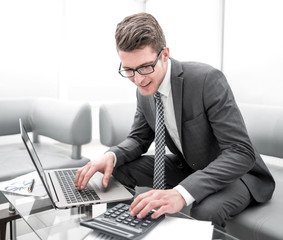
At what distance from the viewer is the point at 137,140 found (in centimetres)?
145

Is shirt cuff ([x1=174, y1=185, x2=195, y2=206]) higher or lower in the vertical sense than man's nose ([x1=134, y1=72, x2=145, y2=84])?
lower

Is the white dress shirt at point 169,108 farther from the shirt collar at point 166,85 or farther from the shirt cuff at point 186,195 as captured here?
the shirt cuff at point 186,195

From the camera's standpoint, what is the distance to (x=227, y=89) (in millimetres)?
1130

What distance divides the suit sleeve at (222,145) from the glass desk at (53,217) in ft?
0.44

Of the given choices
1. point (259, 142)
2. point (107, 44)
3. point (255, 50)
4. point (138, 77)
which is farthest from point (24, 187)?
point (107, 44)

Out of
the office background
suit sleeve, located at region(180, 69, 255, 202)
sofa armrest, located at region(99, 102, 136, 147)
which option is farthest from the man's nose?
the office background

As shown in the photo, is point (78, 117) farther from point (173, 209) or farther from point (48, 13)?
point (48, 13)

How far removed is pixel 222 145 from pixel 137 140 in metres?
0.50

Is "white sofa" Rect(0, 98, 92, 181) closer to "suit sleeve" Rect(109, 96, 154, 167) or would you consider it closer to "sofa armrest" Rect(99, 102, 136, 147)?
"sofa armrest" Rect(99, 102, 136, 147)

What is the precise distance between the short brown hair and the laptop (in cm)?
50

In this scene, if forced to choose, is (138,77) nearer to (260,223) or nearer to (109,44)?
(260,223)

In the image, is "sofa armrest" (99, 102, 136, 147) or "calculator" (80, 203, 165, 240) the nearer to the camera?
"calculator" (80, 203, 165, 240)

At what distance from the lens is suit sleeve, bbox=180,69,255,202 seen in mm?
983

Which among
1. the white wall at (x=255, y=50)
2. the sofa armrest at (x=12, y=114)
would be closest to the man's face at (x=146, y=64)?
the white wall at (x=255, y=50)
